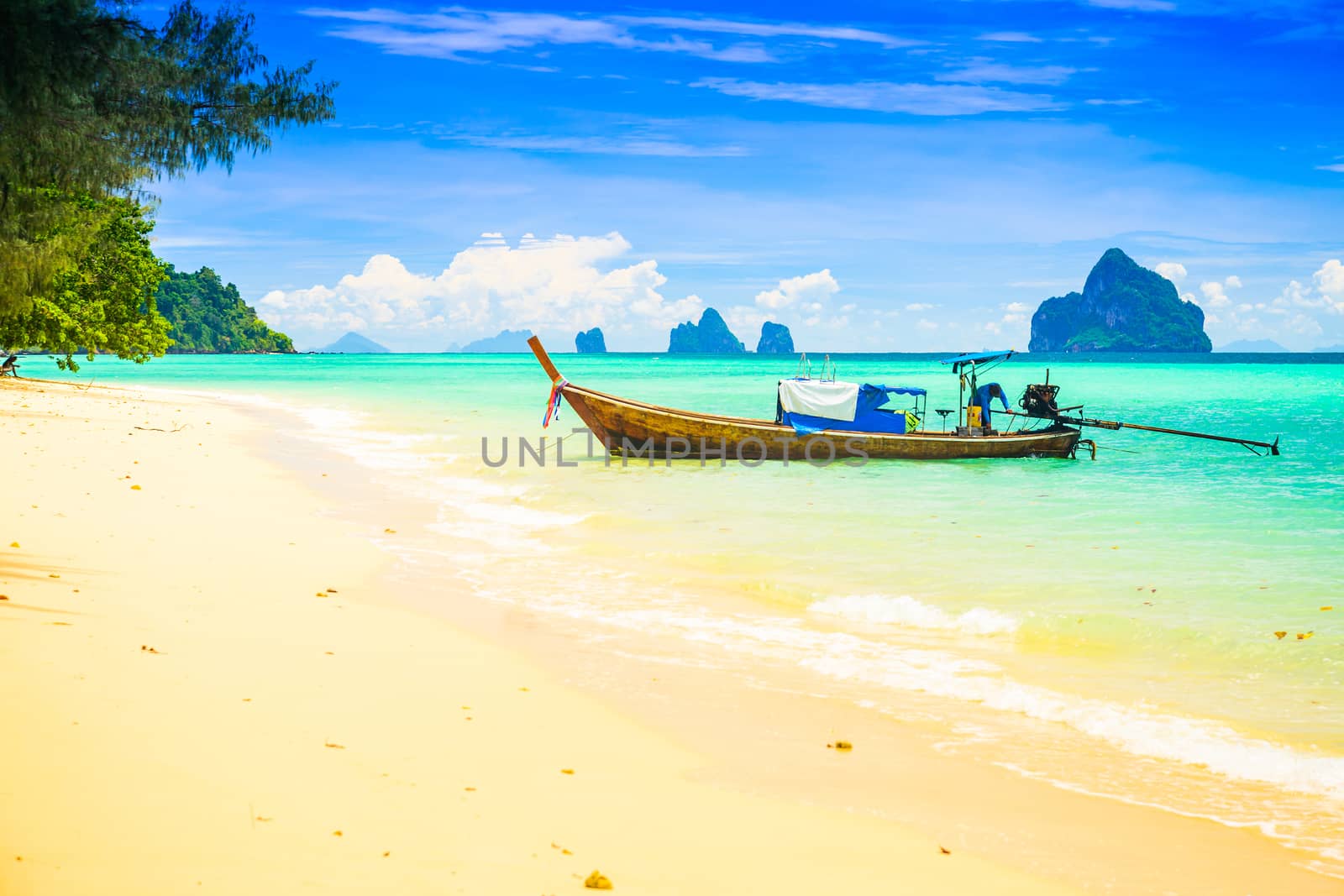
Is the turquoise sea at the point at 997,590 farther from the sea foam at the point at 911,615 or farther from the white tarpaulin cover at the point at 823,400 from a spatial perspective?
the white tarpaulin cover at the point at 823,400

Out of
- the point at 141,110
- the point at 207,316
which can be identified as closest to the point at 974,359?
the point at 141,110

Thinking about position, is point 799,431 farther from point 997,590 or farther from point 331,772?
point 331,772

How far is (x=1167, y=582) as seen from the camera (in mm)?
10523

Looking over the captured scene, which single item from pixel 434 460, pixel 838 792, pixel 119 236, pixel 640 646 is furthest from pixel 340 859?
pixel 119 236

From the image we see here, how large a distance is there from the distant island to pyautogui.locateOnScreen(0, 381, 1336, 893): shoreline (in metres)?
153

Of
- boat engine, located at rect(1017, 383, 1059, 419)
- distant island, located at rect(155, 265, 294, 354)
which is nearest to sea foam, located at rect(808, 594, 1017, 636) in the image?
boat engine, located at rect(1017, 383, 1059, 419)

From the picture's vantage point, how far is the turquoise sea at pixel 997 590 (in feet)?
19.1

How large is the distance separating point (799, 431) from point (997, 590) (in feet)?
43.5

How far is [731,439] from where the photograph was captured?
74.4 ft

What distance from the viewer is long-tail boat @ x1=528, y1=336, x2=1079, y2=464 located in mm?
22672

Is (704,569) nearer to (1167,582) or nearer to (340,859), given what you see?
(1167,582)

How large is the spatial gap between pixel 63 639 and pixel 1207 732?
7.28 m

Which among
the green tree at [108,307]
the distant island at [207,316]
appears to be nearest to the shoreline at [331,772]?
the green tree at [108,307]

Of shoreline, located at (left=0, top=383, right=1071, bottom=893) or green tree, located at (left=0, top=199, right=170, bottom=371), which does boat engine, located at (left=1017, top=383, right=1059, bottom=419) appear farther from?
green tree, located at (left=0, top=199, right=170, bottom=371)
